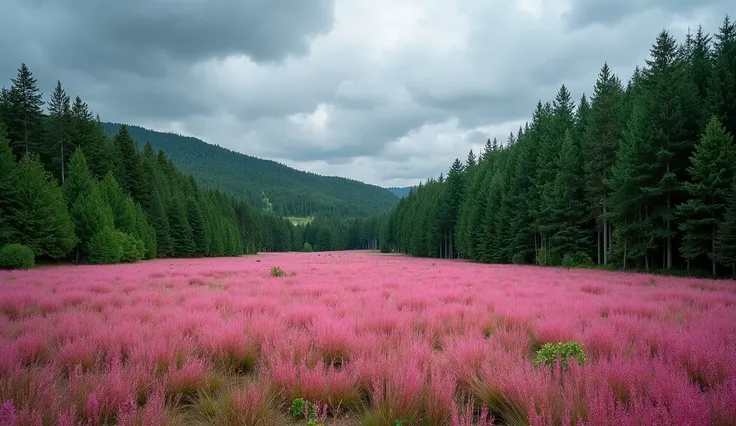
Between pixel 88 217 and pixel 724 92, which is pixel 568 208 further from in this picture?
pixel 88 217

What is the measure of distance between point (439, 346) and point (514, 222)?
122 feet

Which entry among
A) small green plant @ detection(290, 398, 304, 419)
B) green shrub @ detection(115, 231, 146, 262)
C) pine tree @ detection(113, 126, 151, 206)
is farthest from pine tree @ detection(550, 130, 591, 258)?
pine tree @ detection(113, 126, 151, 206)

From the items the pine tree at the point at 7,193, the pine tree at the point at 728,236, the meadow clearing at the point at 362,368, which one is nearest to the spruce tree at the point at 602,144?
the pine tree at the point at 728,236

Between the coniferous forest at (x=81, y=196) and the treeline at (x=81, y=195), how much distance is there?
0.08 m

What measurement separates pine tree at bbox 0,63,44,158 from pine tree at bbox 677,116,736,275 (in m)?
59.3

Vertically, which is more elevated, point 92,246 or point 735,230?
point 735,230

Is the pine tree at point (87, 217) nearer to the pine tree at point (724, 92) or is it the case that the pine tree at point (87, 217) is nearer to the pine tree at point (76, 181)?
the pine tree at point (76, 181)

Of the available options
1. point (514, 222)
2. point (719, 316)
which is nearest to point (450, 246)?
point (514, 222)

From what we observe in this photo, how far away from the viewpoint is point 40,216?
94.2ft

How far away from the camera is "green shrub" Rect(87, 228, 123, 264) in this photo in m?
32.0

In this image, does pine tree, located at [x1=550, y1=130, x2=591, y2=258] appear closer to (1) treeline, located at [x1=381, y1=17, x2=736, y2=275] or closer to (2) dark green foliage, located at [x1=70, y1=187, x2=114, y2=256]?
(1) treeline, located at [x1=381, y1=17, x2=736, y2=275]

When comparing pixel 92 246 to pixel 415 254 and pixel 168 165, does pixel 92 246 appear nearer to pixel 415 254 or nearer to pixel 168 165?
pixel 168 165

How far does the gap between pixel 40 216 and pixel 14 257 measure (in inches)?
243

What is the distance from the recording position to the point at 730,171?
19703mm
